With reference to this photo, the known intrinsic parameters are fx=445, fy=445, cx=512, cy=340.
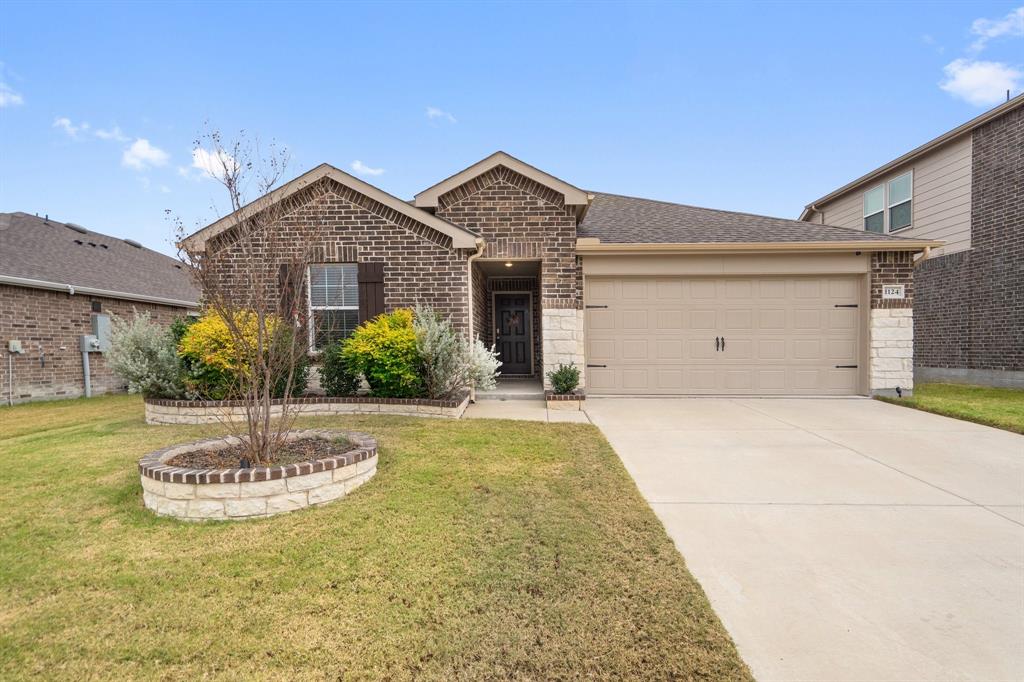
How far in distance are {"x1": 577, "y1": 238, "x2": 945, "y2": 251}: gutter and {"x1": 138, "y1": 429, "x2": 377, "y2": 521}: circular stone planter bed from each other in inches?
253

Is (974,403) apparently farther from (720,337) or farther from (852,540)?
(852,540)

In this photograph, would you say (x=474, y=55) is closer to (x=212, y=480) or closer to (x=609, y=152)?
(x=609, y=152)

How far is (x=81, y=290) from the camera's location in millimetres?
11398

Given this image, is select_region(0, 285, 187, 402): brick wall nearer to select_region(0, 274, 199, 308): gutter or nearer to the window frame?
select_region(0, 274, 199, 308): gutter

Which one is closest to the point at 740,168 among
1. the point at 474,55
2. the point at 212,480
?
the point at 474,55

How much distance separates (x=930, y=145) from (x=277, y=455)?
16138 mm

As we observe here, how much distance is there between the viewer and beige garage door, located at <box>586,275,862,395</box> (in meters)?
9.04

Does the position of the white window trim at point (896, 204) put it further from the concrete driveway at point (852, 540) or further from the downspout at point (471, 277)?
the downspout at point (471, 277)

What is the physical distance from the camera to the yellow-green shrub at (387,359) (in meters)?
7.05

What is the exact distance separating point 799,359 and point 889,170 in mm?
8258

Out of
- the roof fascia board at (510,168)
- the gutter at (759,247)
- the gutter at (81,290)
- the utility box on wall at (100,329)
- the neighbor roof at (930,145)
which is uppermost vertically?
the neighbor roof at (930,145)

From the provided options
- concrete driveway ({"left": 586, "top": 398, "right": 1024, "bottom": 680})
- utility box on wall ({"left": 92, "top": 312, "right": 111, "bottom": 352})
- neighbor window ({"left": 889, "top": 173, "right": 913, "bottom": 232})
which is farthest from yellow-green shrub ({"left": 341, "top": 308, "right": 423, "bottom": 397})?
neighbor window ({"left": 889, "top": 173, "right": 913, "bottom": 232})

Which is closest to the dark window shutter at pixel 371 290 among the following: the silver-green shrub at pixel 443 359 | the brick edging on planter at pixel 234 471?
the silver-green shrub at pixel 443 359

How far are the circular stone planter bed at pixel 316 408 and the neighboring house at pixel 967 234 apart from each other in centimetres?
1190
